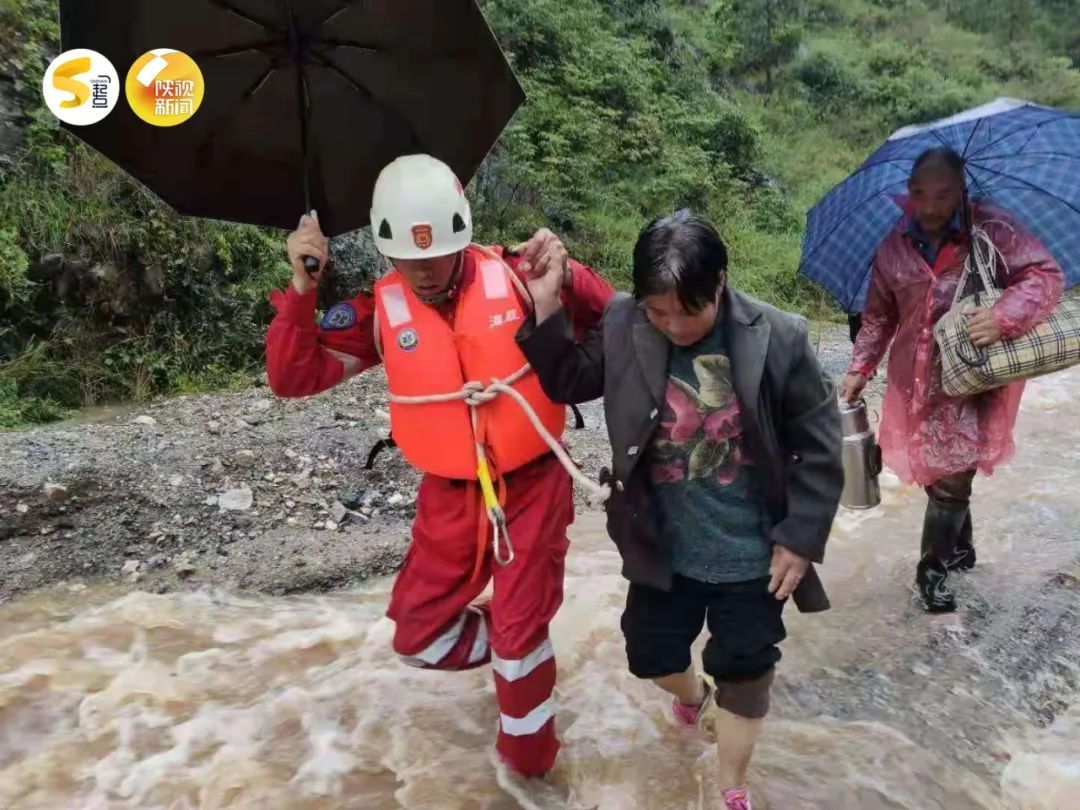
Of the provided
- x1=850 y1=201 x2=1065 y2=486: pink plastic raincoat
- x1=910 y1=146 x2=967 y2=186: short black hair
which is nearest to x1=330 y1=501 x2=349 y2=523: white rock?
x1=850 y1=201 x2=1065 y2=486: pink plastic raincoat

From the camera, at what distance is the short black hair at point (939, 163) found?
3020 millimetres

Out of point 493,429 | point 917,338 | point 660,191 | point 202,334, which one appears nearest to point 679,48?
point 660,191

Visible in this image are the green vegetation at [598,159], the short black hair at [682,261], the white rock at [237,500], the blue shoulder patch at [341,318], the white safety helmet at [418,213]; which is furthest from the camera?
the green vegetation at [598,159]

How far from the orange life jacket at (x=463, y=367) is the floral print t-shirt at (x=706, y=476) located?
0.42m

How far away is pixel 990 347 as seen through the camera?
2957mm

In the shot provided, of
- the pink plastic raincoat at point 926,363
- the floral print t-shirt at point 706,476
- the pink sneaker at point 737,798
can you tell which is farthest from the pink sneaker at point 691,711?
the pink plastic raincoat at point 926,363

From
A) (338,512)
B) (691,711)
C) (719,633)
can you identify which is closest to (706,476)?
(719,633)

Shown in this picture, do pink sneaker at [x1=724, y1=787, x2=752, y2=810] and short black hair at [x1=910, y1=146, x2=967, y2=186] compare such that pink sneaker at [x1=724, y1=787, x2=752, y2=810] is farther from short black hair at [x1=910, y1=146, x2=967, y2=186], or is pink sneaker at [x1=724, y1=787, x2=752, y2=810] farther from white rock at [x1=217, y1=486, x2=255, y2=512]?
white rock at [x1=217, y1=486, x2=255, y2=512]

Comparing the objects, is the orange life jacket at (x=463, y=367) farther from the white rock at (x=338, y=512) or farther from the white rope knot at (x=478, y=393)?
the white rock at (x=338, y=512)

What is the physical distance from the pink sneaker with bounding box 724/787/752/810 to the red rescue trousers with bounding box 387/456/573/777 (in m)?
0.54

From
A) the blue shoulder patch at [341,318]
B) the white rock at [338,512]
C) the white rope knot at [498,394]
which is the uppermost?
the blue shoulder patch at [341,318]

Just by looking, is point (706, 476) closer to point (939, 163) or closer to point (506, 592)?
point (506, 592)

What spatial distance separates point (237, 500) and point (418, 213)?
2.60m

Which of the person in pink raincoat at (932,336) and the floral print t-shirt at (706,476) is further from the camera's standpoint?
the person in pink raincoat at (932,336)
